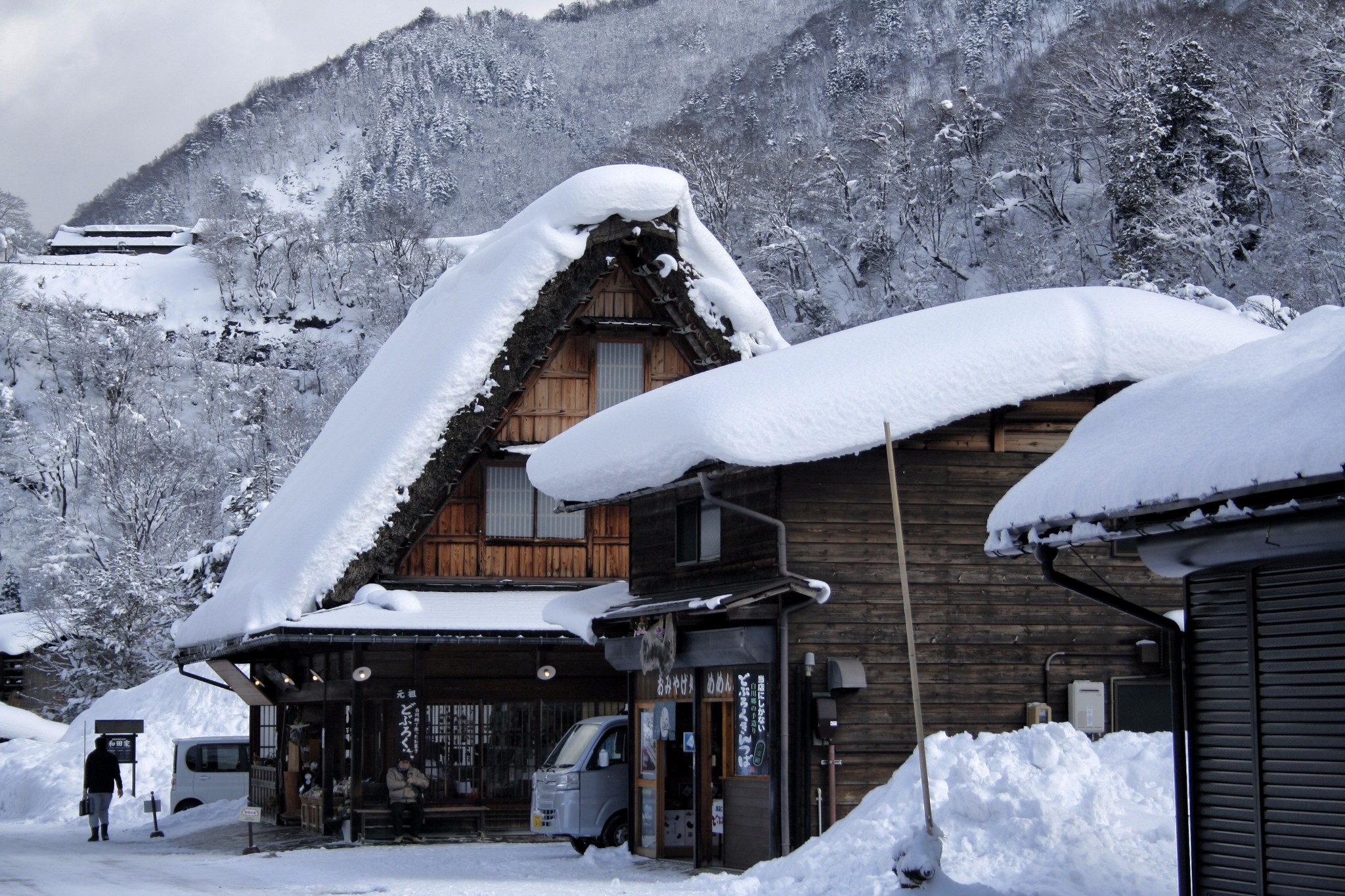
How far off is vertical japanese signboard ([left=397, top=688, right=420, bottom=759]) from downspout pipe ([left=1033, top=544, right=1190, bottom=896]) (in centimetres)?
1297

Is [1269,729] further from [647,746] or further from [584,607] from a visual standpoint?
[584,607]

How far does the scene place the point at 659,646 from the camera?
1548cm

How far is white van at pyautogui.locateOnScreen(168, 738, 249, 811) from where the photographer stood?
1083 inches

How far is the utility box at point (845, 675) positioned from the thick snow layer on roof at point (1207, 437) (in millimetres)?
5000

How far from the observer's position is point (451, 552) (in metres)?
22.0

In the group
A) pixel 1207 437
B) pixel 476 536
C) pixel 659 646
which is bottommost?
pixel 659 646

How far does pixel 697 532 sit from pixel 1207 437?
29.5 ft

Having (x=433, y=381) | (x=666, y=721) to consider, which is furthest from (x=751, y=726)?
(x=433, y=381)

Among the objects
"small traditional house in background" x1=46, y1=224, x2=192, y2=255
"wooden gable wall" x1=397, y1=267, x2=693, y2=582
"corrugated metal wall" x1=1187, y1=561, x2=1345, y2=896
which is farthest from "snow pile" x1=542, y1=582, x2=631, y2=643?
"small traditional house in background" x1=46, y1=224, x2=192, y2=255

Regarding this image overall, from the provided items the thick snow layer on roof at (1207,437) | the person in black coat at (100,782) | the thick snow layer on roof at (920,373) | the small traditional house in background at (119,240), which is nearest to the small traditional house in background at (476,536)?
the person in black coat at (100,782)

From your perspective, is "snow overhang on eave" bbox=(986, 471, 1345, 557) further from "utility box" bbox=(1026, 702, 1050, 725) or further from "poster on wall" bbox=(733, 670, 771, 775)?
"utility box" bbox=(1026, 702, 1050, 725)

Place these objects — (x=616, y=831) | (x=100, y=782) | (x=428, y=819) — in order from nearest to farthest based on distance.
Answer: (x=616, y=831)
(x=428, y=819)
(x=100, y=782)

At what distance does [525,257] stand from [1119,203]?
2530cm

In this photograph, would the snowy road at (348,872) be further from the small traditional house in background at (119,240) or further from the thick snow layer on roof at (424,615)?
the small traditional house in background at (119,240)
